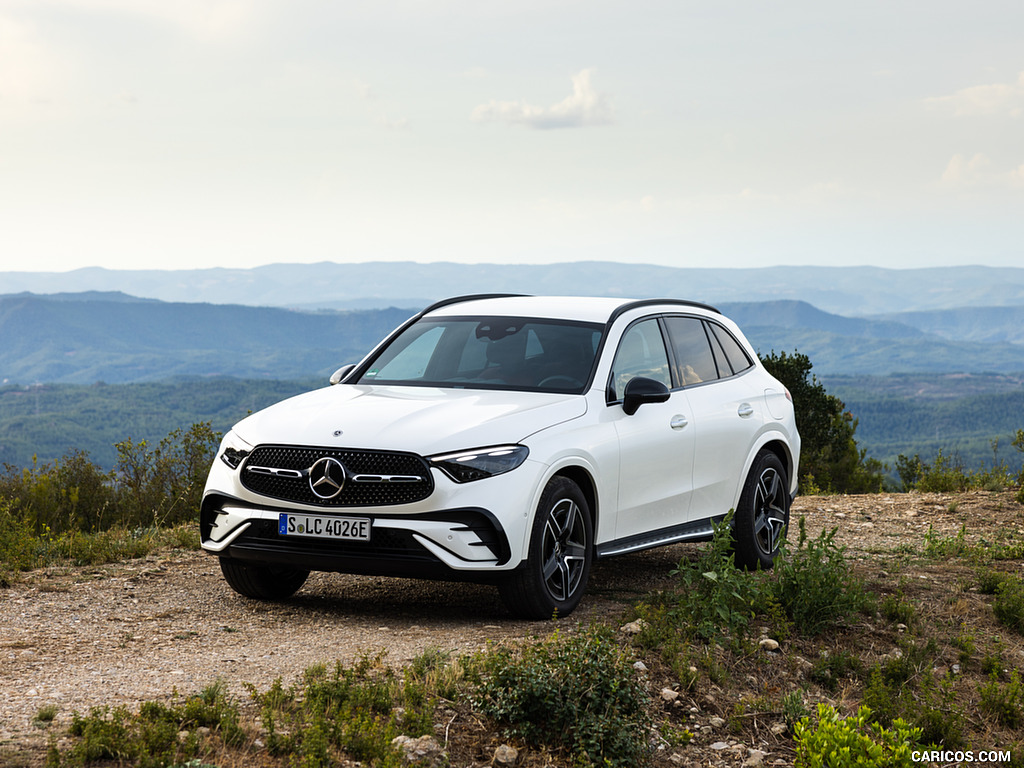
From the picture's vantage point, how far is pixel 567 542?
604cm

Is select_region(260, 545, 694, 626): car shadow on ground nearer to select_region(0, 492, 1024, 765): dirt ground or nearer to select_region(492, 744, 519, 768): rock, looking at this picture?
select_region(0, 492, 1024, 765): dirt ground

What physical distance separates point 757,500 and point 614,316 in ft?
6.44

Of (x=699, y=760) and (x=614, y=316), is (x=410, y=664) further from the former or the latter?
(x=614, y=316)

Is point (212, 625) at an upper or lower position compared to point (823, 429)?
upper

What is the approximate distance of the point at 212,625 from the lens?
6129 mm

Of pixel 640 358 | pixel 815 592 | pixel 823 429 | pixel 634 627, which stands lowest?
pixel 823 429

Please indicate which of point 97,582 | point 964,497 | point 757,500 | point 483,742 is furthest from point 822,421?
point 483,742

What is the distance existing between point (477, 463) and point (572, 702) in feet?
4.89

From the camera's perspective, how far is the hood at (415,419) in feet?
18.6

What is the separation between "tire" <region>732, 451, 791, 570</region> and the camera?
25.3 feet

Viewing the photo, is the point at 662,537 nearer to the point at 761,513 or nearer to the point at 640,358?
the point at 640,358

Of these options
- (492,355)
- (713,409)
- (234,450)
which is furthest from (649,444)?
(234,450)

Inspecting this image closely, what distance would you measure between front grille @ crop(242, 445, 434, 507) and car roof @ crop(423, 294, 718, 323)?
1939 mm

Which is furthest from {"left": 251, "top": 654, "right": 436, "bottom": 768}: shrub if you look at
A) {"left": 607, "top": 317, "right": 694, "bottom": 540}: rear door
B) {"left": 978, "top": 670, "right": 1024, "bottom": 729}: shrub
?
{"left": 978, "top": 670, "right": 1024, "bottom": 729}: shrub
